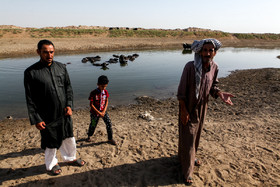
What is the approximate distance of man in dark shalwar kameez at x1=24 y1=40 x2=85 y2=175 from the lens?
243 cm

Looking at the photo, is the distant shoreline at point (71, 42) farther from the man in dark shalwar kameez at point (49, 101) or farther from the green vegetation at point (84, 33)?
the man in dark shalwar kameez at point (49, 101)

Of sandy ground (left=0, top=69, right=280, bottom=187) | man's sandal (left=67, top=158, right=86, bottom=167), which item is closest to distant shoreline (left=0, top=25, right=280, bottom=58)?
sandy ground (left=0, top=69, right=280, bottom=187)

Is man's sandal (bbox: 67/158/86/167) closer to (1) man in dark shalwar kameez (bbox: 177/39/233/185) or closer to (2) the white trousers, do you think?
(2) the white trousers

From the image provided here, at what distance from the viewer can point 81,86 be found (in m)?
9.93

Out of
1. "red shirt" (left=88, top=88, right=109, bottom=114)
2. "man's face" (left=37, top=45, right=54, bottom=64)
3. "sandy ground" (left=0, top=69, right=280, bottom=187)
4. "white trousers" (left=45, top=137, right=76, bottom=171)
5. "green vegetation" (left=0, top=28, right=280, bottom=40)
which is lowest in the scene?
"sandy ground" (left=0, top=69, right=280, bottom=187)

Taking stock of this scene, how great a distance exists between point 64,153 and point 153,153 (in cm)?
159

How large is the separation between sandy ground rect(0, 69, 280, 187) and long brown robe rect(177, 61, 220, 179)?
44cm

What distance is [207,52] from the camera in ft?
8.05

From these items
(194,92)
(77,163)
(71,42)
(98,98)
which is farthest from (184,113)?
(71,42)

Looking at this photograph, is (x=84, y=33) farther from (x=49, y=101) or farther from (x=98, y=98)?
(x=49, y=101)

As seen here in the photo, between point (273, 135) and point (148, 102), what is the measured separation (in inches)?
168

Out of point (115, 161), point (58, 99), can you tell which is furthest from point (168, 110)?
point (58, 99)

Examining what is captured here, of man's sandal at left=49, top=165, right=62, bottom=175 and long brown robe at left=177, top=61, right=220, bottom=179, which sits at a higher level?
long brown robe at left=177, top=61, right=220, bottom=179

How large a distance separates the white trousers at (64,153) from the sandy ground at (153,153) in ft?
0.64
